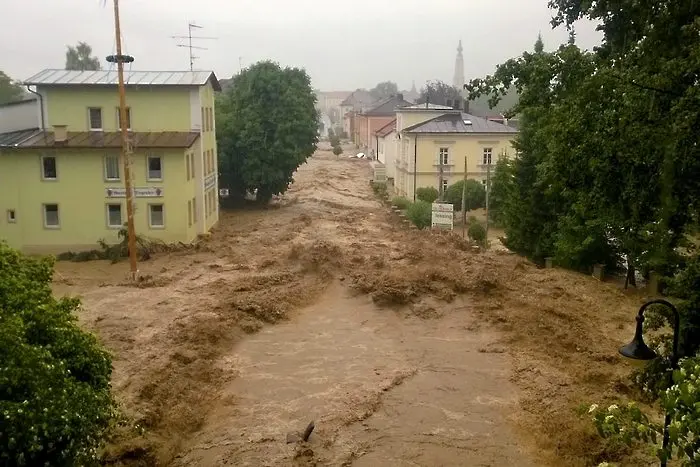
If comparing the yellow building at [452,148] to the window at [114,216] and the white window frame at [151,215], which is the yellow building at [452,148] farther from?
the window at [114,216]

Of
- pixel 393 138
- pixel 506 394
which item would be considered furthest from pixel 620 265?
pixel 393 138

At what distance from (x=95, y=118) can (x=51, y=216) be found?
5.06 metres

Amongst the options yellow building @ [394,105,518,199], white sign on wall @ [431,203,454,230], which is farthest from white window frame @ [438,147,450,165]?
white sign on wall @ [431,203,454,230]

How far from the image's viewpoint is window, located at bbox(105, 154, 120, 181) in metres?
30.8

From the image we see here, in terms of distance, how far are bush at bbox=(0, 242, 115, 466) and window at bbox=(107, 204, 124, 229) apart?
21612mm

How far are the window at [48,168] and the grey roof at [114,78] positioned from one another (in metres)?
3.57

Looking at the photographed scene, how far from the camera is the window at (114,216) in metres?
31.2

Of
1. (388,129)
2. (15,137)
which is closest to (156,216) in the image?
(15,137)

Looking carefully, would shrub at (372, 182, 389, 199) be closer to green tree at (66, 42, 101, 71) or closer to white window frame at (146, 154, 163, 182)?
white window frame at (146, 154, 163, 182)

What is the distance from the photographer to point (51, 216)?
3116cm

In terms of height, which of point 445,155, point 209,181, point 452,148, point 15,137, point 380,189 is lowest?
point 380,189

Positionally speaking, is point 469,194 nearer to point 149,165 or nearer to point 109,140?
point 149,165

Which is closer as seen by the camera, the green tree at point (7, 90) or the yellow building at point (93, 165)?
the yellow building at point (93, 165)

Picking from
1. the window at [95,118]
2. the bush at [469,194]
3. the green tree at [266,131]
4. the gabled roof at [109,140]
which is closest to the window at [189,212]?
the gabled roof at [109,140]
